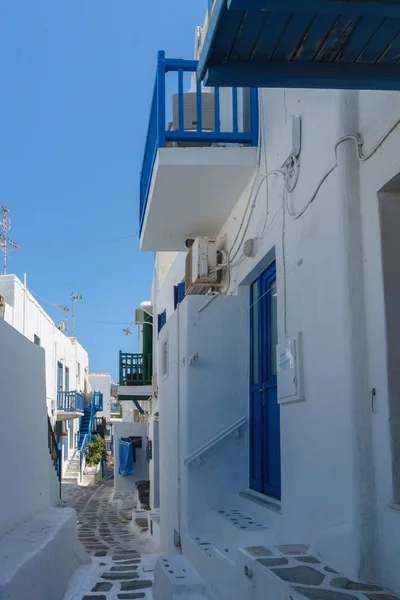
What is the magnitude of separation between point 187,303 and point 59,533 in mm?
2723

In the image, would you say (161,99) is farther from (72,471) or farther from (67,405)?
(72,471)

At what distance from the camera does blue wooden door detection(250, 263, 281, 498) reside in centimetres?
622

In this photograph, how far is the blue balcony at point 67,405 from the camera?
26.6 meters

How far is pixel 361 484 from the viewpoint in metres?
3.83

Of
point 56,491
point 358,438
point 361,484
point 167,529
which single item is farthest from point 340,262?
point 56,491

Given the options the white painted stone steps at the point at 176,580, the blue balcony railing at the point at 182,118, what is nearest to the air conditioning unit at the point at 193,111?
the blue balcony railing at the point at 182,118

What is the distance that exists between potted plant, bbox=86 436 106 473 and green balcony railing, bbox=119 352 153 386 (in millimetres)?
10548

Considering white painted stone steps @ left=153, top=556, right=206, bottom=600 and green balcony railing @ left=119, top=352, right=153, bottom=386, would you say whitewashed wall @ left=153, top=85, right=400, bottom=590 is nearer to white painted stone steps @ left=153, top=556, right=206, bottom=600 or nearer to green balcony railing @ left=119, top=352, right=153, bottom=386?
white painted stone steps @ left=153, top=556, right=206, bottom=600

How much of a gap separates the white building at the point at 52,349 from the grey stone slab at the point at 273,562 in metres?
10.2

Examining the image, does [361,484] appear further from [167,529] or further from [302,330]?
[167,529]

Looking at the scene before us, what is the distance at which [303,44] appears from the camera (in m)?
2.65

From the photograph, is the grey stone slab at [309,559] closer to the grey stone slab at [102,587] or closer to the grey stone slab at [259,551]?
the grey stone slab at [259,551]

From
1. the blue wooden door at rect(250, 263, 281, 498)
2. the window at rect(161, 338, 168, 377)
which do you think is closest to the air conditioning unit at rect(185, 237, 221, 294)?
the blue wooden door at rect(250, 263, 281, 498)

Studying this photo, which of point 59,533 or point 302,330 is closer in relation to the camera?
point 302,330
